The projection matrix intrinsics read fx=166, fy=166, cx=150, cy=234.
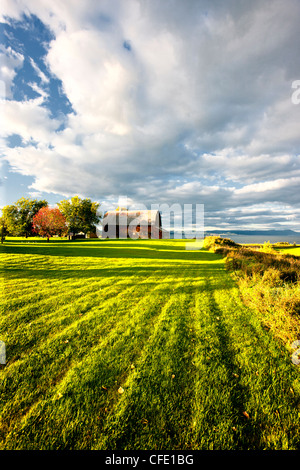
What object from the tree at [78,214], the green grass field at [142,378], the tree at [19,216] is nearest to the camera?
the green grass field at [142,378]

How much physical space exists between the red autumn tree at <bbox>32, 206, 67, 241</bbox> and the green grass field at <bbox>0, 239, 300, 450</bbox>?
30566 mm

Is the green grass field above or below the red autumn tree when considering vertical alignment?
below

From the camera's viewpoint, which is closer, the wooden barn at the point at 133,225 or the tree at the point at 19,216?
the tree at the point at 19,216

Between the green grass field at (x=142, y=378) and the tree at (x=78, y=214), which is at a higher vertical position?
the tree at (x=78, y=214)

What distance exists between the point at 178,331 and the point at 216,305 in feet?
8.17

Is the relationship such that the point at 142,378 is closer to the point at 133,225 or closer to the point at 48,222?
the point at 48,222

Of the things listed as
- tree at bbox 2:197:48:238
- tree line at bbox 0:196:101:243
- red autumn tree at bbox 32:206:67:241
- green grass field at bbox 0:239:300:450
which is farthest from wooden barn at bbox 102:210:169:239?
green grass field at bbox 0:239:300:450

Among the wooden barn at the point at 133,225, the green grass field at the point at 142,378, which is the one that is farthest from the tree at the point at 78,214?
the green grass field at the point at 142,378

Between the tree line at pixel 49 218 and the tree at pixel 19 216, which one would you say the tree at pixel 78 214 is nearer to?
the tree line at pixel 49 218

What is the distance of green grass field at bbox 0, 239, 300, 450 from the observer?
2.31m

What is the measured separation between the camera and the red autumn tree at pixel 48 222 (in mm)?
32750

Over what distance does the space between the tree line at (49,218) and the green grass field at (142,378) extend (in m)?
31.2

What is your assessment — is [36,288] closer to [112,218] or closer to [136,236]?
[136,236]

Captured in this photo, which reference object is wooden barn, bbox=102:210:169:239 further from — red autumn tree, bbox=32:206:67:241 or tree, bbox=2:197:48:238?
tree, bbox=2:197:48:238
